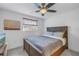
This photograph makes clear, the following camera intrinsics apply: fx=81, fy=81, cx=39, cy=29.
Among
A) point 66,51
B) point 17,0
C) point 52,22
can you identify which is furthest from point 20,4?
point 66,51

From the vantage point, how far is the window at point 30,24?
1301mm

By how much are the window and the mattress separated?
0.49 ft

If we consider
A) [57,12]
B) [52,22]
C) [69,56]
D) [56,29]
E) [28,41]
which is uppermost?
[57,12]

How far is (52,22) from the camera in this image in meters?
1.35

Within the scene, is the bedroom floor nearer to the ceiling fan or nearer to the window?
the window

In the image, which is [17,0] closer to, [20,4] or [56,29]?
[20,4]

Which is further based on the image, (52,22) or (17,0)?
(52,22)

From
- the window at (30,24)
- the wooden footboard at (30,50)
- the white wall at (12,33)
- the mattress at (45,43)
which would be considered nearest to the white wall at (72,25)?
the mattress at (45,43)

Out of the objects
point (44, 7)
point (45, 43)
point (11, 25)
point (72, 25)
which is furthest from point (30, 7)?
point (72, 25)

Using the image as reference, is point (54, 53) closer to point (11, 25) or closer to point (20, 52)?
point (20, 52)

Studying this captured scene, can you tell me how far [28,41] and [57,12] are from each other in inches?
25.8

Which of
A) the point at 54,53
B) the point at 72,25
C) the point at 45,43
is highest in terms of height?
the point at 72,25

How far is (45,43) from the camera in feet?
4.00

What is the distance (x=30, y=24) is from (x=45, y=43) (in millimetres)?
399
